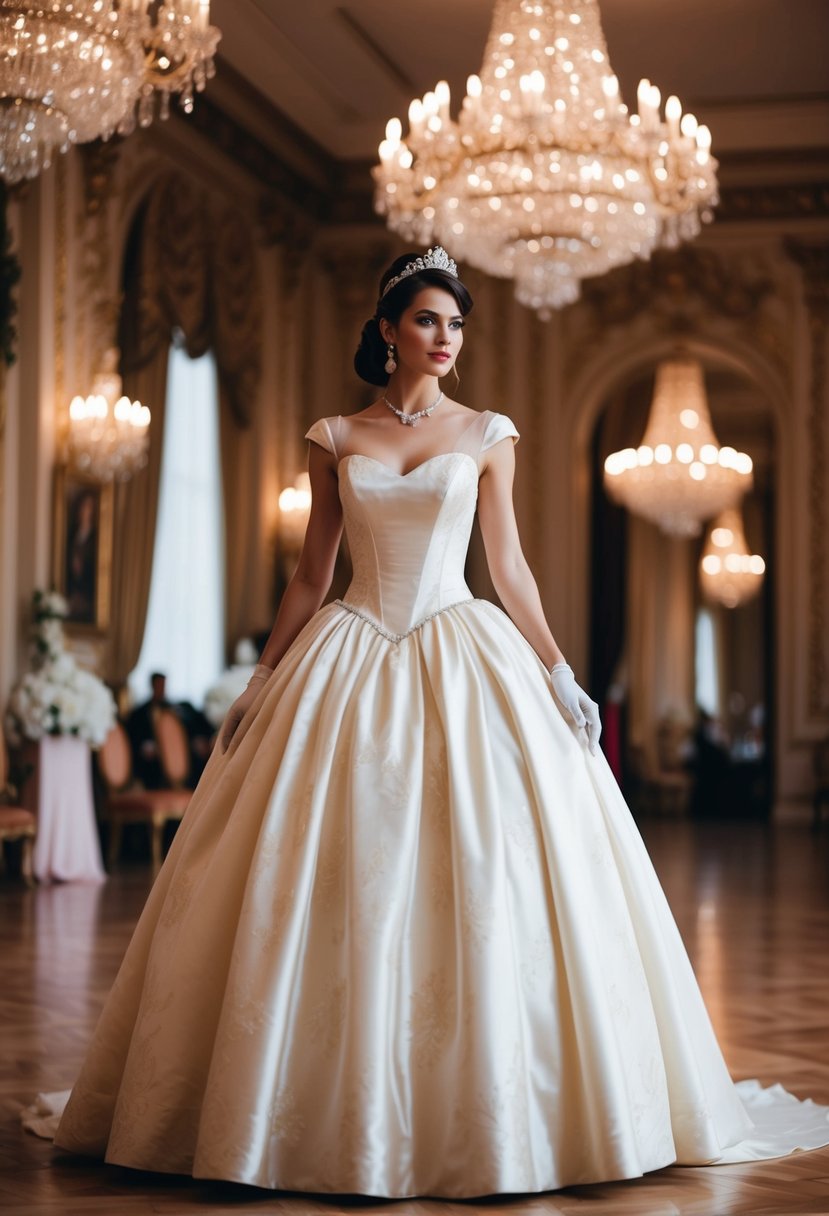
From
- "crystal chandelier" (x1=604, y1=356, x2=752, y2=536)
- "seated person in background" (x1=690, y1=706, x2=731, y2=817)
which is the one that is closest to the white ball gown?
"crystal chandelier" (x1=604, y1=356, x2=752, y2=536)

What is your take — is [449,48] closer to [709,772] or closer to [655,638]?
[709,772]

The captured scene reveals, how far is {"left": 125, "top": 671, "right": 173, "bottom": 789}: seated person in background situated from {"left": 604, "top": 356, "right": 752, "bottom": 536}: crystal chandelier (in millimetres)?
4681

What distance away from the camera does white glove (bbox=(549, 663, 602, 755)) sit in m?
2.98

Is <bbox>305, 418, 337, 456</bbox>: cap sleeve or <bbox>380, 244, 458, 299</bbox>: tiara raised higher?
<bbox>380, 244, 458, 299</bbox>: tiara

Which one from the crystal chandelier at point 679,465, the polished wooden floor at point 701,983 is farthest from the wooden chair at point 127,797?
the crystal chandelier at point 679,465

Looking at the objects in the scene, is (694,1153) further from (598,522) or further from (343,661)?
(598,522)

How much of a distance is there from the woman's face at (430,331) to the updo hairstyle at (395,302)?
0.01 metres

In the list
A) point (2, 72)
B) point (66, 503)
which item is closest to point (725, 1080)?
point (2, 72)

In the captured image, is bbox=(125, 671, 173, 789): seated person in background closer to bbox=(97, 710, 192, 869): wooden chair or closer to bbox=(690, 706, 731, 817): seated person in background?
bbox=(97, 710, 192, 869): wooden chair

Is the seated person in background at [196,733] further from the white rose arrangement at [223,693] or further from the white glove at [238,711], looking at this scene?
the white glove at [238,711]

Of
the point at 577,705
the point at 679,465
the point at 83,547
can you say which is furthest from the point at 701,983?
the point at 679,465

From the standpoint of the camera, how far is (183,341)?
10438 millimetres

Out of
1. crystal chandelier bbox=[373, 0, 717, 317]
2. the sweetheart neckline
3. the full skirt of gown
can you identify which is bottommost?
the full skirt of gown

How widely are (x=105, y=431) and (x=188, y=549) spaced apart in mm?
2036
